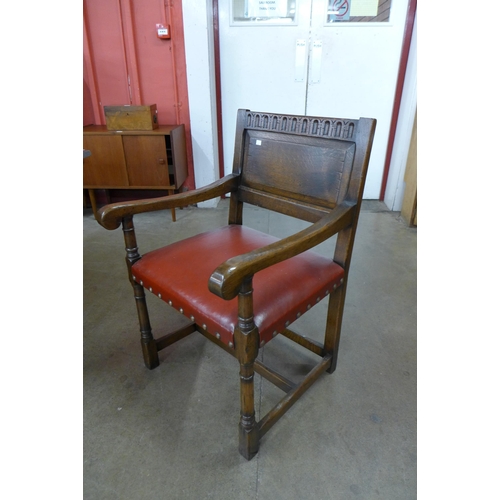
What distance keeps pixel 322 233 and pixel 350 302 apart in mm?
984

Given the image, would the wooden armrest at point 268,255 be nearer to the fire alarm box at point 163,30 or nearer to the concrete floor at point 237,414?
the concrete floor at point 237,414

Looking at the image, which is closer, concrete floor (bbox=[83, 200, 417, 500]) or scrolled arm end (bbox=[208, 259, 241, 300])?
scrolled arm end (bbox=[208, 259, 241, 300])

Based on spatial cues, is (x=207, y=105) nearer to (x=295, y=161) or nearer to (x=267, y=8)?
(x=267, y=8)

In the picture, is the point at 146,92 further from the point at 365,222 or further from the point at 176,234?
the point at 365,222

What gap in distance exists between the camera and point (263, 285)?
977mm

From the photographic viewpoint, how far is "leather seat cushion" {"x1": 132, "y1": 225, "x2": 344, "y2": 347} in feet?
3.01

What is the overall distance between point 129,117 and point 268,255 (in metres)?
2.26

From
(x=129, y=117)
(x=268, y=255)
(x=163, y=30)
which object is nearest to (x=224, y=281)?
(x=268, y=255)

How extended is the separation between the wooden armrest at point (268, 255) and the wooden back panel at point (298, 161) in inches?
3.9

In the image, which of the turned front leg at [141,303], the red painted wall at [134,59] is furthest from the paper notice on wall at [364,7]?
the turned front leg at [141,303]

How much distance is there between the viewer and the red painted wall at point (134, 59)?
2.64 metres

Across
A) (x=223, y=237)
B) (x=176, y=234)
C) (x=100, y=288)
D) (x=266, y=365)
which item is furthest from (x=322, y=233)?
(x=176, y=234)

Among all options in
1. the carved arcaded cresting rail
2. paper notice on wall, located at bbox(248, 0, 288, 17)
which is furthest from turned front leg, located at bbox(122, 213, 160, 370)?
paper notice on wall, located at bbox(248, 0, 288, 17)

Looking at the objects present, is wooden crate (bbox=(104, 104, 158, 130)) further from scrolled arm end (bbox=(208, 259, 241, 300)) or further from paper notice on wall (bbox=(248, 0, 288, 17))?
scrolled arm end (bbox=(208, 259, 241, 300))
